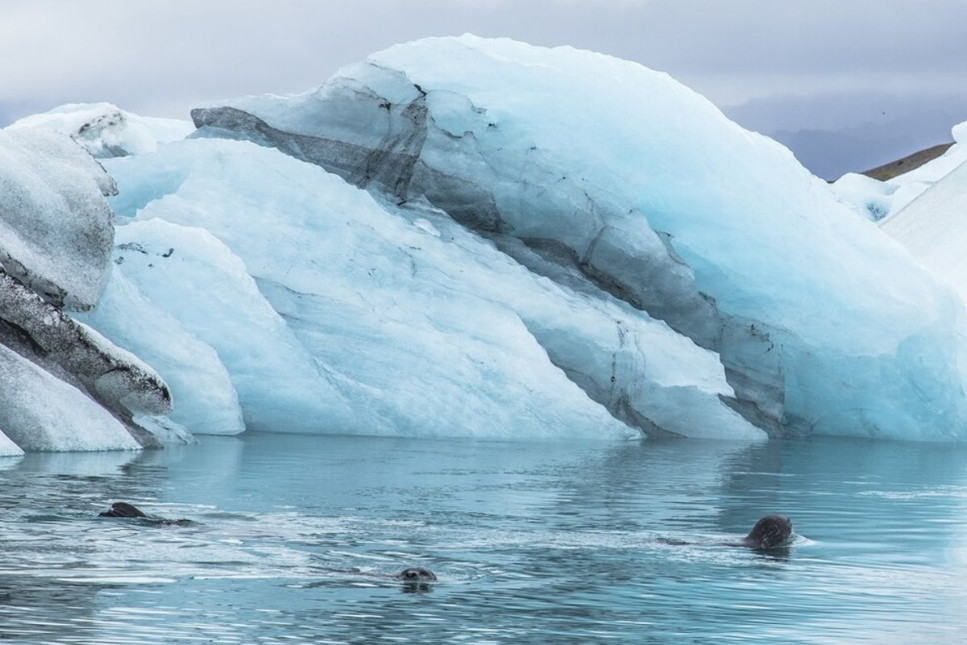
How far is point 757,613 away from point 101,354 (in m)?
10.8

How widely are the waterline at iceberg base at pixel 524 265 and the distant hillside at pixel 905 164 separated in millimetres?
63327

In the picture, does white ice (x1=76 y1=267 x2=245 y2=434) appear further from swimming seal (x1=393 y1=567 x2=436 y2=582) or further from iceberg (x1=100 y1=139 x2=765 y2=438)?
swimming seal (x1=393 y1=567 x2=436 y2=582)

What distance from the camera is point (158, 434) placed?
18766 millimetres

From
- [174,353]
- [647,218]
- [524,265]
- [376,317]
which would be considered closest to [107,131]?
[524,265]

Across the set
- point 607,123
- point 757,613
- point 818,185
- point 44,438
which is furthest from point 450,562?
point 818,185

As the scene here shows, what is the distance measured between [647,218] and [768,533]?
1600cm

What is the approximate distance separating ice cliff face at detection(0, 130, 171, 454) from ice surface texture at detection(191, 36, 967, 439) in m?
6.38

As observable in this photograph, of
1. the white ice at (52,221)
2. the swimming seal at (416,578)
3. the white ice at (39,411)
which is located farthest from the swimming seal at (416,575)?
the white ice at (52,221)

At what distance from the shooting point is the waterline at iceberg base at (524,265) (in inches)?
869

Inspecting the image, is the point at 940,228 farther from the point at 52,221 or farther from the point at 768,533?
the point at 768,533

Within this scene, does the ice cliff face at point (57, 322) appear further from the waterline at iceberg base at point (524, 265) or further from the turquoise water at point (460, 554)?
the waterline at iceberg base at point (524, 265)

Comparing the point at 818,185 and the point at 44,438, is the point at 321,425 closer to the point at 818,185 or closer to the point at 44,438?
the point at 44,438

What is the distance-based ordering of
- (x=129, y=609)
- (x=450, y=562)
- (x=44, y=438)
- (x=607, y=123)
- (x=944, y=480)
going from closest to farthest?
(x=129, y=609), (x=450, y=562), (x=44, y=438), (x=944, y=480), (x=607, y=123)

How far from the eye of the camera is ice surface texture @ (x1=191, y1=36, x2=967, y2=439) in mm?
26109
